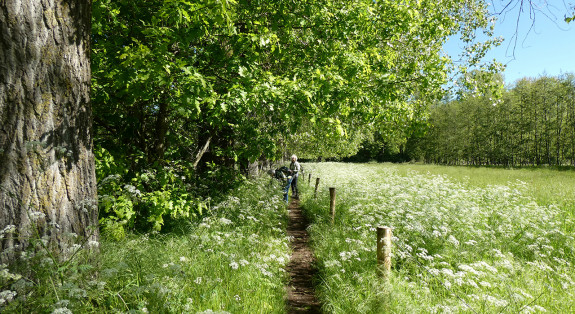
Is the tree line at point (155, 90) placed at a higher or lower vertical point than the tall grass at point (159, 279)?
higher

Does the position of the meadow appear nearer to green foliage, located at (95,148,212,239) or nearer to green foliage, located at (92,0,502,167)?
green foliage, located at (95,148,212,239)

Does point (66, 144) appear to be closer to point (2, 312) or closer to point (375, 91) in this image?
point (2, 312)

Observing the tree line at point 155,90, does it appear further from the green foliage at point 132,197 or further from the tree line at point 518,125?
the tree line at point 518,125

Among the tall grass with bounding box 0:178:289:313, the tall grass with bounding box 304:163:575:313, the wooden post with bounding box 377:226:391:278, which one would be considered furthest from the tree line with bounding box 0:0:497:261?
the tall grass with bounding box 304:163:575:313

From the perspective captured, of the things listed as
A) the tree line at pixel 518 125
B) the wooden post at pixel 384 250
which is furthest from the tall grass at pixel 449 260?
the tree line at pixel 518 125

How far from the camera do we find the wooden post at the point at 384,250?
3.84m

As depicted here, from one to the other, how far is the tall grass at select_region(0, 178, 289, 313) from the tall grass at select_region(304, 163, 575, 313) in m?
1.11

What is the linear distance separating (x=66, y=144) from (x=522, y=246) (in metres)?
7.76

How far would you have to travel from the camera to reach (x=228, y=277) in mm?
4082

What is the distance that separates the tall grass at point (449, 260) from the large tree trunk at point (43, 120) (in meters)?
3.49

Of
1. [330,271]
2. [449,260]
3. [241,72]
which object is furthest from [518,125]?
[241,72]

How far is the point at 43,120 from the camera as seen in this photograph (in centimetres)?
242

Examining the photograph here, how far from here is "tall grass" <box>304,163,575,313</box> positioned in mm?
3656

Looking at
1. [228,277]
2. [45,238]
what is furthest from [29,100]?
[228,277]
